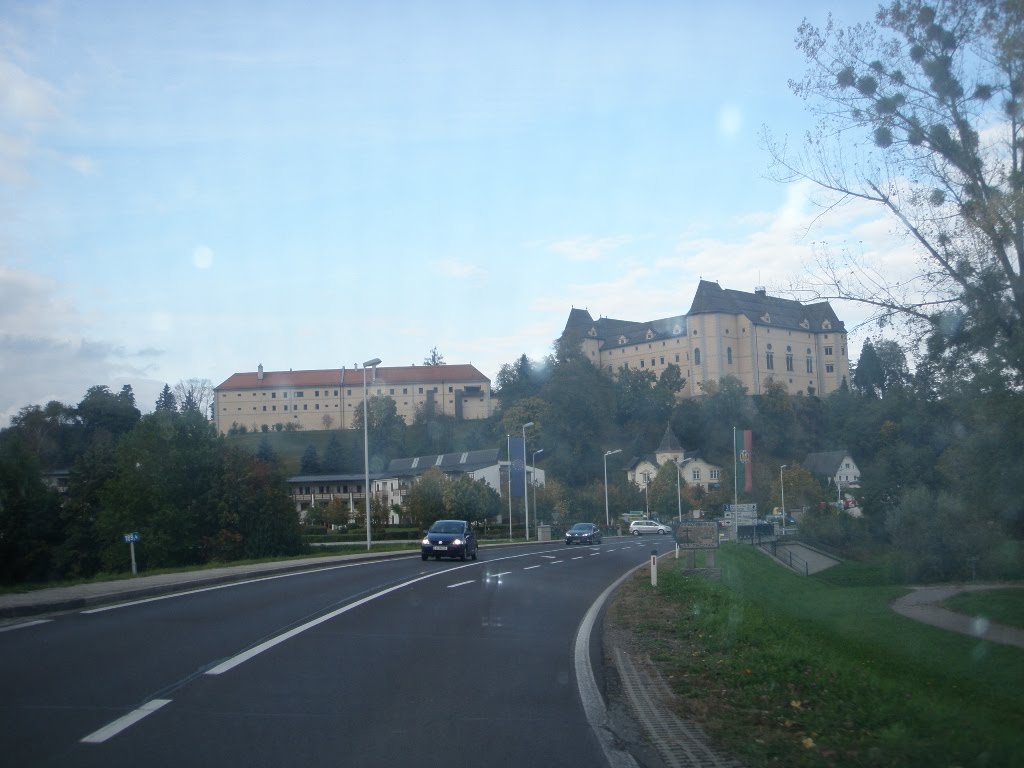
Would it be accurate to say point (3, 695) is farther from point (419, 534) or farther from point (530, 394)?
point (530, 394)

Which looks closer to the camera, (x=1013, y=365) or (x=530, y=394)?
(x=1013, y=365)

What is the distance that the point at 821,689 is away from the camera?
926 cm

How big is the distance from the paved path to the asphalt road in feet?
44.7

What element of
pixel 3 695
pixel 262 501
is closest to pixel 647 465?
pixel 262 501

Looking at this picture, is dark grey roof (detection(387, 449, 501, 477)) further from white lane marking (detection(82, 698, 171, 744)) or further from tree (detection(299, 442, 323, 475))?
white lane marking (detection(82, 698, 171, 744))

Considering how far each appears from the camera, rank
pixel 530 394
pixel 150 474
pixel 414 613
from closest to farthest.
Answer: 1. pixel 414 613
2. pixel 150 474
3. pixel 530 394

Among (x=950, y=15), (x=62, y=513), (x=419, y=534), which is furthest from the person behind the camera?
(x=419, y=534)

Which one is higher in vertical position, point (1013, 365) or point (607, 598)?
point (1013, 365)

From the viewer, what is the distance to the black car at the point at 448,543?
33438mm

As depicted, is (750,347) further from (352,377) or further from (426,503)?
(426,503)

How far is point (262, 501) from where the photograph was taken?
53031mm

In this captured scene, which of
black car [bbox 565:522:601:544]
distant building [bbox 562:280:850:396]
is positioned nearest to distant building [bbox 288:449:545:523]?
black car [bbox 565:522:601:544]

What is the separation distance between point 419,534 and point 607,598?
46422 mm

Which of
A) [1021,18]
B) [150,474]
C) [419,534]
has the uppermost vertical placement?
[1021,18]
